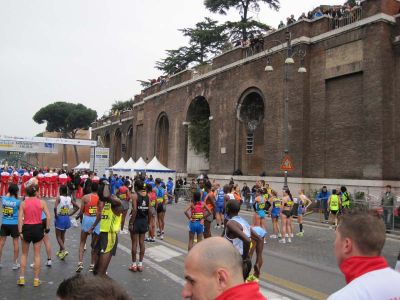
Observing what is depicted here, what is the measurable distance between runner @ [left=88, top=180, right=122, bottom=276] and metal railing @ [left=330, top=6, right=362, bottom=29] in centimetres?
1980

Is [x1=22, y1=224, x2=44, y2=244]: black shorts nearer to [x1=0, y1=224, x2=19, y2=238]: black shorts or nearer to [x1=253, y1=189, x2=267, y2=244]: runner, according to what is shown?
[x1=0, y1=224, x2=19, y2=238]: black shorts

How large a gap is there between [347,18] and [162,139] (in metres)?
24.9

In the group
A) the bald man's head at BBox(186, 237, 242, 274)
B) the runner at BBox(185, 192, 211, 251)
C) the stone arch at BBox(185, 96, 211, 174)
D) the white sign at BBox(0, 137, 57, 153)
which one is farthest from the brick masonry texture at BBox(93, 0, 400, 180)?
the bald man's head at BBox(186, 237, 242, 274)

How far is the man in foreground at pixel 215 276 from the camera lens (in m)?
2.07

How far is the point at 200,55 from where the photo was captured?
52812 millimetres

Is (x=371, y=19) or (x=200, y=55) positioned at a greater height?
(x=200, y=55)

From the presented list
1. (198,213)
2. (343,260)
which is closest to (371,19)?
(198,213)

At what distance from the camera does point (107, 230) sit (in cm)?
796

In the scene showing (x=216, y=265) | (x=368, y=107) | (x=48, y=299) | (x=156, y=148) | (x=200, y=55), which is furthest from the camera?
(x=200, y=55)

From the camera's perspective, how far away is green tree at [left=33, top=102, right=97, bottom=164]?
83938 mm

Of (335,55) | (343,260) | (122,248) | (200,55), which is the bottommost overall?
(122,248)

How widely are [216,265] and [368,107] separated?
71.9ft

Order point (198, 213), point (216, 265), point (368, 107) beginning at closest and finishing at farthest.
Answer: point (216, 265)
point (198, 213)
point (368, 107)

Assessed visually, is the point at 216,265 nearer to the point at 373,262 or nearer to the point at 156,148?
the point at 373,262
